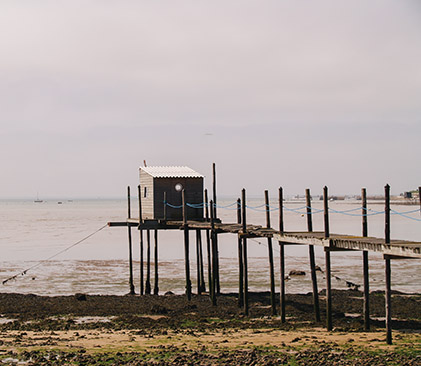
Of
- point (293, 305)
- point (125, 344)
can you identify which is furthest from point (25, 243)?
point (125, 344)

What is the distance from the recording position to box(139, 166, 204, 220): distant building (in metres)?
29.6

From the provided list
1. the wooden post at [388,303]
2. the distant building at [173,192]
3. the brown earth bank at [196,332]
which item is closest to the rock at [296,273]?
the distant building at [173,192]

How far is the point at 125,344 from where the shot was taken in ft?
54.9

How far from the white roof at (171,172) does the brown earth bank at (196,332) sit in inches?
251

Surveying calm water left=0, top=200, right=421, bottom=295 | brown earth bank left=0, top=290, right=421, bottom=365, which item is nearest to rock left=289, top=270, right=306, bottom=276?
calm water left=0, top=200, right=421, bottom=295

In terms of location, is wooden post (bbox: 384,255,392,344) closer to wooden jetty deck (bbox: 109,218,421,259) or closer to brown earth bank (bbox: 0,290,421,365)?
brown earth bank (bbox: 0,290,421,365)

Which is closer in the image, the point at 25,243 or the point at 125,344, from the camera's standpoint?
the point at 125,344

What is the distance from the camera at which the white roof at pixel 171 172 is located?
98.2ft

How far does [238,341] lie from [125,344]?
2921 millimetres

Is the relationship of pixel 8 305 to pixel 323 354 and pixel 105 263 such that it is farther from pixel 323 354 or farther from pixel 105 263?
pixel 105 263

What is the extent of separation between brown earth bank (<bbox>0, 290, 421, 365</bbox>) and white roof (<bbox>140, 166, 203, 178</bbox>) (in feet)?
20.9

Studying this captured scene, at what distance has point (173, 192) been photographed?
2986 cm

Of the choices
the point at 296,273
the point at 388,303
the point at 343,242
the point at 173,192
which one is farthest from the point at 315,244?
the point at 296,273

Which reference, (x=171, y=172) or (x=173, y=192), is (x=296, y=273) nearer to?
(x=173, y=192)
